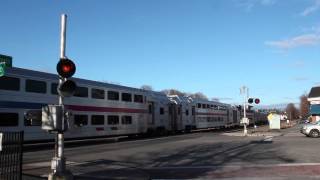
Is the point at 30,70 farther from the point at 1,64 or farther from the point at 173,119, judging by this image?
the point at 173,119

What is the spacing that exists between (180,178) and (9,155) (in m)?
5.81

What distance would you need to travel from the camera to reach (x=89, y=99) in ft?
111

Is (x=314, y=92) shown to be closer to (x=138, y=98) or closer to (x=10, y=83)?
(x=138, y=98)

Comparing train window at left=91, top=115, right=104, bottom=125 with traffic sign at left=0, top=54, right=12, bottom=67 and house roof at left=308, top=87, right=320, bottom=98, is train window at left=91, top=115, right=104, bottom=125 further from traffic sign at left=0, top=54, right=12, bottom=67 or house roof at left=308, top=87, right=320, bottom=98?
house roof at left=308, top=87, right=320, bottom=98

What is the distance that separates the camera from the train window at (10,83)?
25.8 metres

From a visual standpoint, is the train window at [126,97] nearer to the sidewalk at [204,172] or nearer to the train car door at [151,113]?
the train car door at [151,113]

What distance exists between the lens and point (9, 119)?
26.2 m

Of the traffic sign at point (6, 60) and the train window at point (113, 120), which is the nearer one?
the traffic sign at point (6, 60)

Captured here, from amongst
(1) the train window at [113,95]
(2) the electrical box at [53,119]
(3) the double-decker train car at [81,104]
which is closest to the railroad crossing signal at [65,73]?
(2) the electrical box at [53,119]

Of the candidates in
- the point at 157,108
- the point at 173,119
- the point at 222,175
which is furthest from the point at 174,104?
the point at 222,175

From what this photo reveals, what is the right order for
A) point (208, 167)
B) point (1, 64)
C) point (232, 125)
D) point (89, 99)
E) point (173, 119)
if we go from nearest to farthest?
point (1, 64), point (208, 167), point (89, 99), point (173, 119), point (232, 125)

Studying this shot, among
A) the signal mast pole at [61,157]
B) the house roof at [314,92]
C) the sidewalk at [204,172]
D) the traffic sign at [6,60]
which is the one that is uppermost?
the house roof at [314,92]

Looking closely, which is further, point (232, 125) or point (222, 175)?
point (232, 125)

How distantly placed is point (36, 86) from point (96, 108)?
7.02 metres
